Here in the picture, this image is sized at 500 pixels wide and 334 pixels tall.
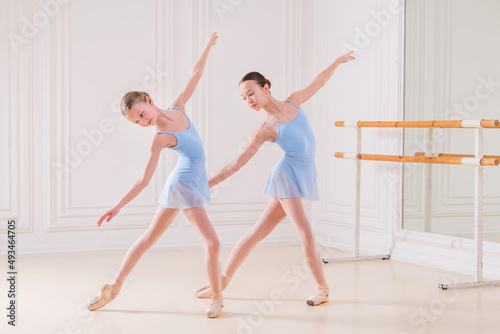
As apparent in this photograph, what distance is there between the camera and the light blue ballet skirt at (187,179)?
2.88m

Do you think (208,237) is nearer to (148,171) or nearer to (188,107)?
(148,171)

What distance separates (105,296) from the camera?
3.03m

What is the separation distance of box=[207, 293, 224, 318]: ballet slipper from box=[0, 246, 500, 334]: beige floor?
1.4 inches

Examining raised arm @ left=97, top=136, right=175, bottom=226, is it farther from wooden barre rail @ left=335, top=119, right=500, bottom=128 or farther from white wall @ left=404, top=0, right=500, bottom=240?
white wall @ left=404, top=0, right=500, bottom=240

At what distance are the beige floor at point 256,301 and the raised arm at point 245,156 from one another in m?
0.63

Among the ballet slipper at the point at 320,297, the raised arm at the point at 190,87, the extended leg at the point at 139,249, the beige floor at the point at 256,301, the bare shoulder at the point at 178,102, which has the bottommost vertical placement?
the beige floor at the point at 256,301

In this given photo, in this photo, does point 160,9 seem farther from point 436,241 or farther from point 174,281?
point 436,241

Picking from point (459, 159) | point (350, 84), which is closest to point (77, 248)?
point (350, 84)

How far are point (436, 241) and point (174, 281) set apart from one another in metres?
1.75

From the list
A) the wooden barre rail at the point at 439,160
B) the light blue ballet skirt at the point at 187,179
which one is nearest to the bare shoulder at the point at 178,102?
the light blue ballet skirt at the point at 187,179

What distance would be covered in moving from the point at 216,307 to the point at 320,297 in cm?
55

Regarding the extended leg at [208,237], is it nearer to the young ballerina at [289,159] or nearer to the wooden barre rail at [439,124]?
the young ballerina at [289,159]

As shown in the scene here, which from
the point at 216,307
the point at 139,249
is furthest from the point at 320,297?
the point at 139,249

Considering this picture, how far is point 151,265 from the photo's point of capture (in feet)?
14.2
